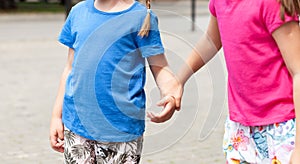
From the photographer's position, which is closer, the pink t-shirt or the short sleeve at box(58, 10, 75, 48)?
the pink t-shirt

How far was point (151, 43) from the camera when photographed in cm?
242

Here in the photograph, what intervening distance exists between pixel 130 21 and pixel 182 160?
2.88m

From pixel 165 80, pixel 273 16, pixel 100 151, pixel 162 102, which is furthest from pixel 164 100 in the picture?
pixel 273 16

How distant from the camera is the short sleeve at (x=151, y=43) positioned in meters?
2.41

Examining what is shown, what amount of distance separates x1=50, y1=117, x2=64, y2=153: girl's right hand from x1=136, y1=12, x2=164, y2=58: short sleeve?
0.50 metres

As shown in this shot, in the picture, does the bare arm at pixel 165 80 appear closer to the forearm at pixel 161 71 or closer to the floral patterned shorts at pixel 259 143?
the forearm at pixel 161 71

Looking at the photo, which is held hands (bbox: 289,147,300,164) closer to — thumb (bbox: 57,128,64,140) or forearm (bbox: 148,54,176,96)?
forearm (bbox: 148,54,176,96)

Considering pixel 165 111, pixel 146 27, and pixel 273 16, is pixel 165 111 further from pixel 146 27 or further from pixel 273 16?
pixel 273 16

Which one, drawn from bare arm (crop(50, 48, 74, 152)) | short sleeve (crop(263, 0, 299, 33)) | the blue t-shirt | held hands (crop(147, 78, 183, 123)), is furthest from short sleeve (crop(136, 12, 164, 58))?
short sleeve (crop(263, 0, 299, 33))

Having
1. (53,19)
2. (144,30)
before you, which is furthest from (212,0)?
(53,19)

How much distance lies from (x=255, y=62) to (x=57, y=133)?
0.92 metres

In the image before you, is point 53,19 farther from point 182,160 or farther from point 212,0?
point 212,0

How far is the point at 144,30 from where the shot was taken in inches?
93.7

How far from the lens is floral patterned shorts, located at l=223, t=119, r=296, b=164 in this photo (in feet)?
7.38
